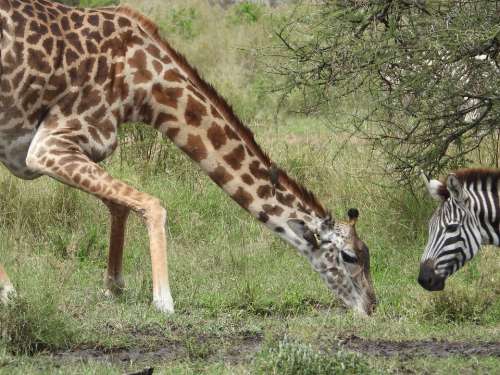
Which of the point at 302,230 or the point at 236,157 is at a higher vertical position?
the point at 236,157

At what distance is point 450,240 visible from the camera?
8.27m

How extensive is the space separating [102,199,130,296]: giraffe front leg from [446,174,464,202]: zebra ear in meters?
2.47

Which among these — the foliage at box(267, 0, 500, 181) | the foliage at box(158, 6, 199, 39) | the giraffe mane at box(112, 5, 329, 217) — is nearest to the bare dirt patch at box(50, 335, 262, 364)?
the giraffe mane at box(112, 5, 329, 217)

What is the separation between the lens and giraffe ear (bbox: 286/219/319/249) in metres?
8.39

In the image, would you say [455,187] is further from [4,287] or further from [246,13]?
[246,13]

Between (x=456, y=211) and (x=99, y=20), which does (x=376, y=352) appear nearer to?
(x=456, y=211)

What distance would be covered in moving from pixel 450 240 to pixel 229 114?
1.88 m

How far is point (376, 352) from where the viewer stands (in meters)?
7.22

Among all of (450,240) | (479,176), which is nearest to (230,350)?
(450,240)

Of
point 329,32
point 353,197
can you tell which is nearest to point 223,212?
point 353,197

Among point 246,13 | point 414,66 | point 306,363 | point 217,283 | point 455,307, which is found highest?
point 246,13

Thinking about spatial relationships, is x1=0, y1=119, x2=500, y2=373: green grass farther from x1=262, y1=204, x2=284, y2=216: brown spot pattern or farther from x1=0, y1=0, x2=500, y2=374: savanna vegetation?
x1=262, y1=204, x2=284, y2=216: brown spot pattern

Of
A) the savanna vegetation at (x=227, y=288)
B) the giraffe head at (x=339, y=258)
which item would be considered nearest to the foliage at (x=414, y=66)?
the savanna vegetation at (x=227, y=288)

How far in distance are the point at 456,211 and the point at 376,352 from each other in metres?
1.54
